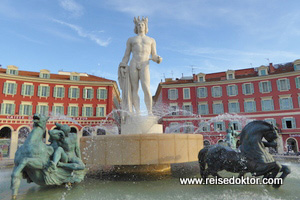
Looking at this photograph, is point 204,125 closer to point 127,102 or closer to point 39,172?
point 127,102

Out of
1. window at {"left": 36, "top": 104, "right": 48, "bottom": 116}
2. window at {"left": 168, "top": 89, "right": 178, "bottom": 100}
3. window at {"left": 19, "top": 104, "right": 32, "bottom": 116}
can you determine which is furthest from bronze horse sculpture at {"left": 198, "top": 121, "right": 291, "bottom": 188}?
window at {"left": 19, "top": 104, "right": 32, "bottom": 116}

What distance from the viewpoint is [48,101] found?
30484mm

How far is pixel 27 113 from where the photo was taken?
29.2 metres

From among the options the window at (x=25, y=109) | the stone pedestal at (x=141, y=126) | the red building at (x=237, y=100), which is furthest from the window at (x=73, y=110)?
the stone pedestal at (x=141, y=126)

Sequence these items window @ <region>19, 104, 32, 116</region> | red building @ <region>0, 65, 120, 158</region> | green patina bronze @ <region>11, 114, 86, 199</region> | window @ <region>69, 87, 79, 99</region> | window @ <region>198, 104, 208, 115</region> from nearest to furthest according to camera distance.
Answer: green patina bronze @ <region>11, 114, 86, 199</region>, red building @ <region>0, 65, 120, 158</region>, window @ <region>19, 104, 32, 116</region>, window @ <region>69, 87, 79, 99</region>, window @ <region>198, 104, 208, 115</region>

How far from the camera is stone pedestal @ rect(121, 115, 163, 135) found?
698 cm

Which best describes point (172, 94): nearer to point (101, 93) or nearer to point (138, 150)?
point (101, 93)

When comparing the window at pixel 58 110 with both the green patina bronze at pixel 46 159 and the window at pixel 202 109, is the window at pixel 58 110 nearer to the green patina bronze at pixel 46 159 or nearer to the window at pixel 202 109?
the window at pixel 202 109

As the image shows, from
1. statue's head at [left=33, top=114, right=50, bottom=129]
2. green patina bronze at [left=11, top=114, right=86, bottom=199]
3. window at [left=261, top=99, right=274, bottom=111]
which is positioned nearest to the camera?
green patina bronze at [left=11, top=114, right=86, bottom=199]

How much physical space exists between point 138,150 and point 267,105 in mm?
32063

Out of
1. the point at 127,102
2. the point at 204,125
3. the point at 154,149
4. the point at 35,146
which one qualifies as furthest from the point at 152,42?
the point at 204,125

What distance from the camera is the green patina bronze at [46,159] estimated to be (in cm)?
335

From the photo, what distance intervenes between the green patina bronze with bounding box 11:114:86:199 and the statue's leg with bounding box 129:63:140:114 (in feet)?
12.9

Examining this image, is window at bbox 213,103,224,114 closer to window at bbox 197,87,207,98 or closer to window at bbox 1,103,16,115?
window at bbox 197,87,207,98
